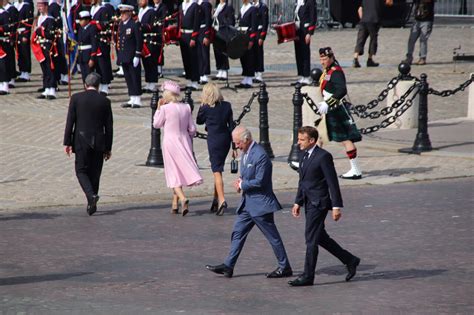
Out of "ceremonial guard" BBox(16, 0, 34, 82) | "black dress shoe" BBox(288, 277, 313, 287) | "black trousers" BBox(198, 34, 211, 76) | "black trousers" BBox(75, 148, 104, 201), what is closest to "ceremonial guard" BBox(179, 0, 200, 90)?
"black trousers" BBox(198, 34, 211, 76)

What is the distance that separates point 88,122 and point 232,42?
36.7 ft

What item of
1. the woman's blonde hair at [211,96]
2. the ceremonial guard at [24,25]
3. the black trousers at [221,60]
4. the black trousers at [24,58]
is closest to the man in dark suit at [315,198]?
the woman's blonde hair at [211,96]

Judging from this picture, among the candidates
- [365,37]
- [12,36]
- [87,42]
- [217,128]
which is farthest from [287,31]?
[217,128]

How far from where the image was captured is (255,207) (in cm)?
1160

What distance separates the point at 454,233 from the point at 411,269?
1.83 meters

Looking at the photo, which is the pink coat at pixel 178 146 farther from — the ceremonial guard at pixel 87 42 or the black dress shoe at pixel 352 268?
the ceremonial guard at pixel 87 42

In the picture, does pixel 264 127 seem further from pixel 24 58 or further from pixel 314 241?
pixel 24 58

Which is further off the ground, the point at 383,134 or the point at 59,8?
the point at 59,8

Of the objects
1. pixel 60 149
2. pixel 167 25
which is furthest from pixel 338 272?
pixel 167 25

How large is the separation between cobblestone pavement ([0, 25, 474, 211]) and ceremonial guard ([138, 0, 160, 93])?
0.62 meters

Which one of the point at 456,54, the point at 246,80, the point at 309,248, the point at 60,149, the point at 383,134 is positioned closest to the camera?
the point at 309,248

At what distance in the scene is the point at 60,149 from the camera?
19.4 metres

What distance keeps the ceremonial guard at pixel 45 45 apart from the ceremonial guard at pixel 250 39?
3934 mm

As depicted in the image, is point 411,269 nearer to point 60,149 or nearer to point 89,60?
point 60,149
